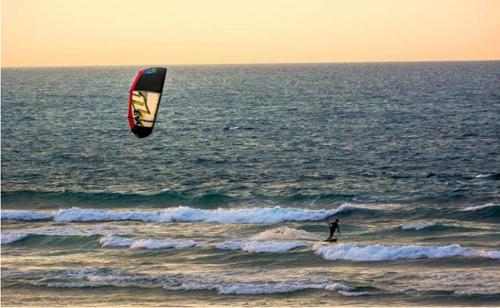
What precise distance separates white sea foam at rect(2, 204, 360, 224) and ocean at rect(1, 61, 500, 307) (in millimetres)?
102

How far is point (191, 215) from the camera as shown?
3891 centimetres

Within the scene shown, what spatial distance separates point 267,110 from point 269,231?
5716 cm

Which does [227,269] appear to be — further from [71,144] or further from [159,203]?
[71,144]

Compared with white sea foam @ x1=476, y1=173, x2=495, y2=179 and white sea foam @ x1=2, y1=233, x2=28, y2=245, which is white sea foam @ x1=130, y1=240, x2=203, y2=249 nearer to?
white sea foam @ x1=2, y1=233, x2=28, y2=245

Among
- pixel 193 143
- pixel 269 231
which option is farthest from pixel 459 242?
pixel 193 143

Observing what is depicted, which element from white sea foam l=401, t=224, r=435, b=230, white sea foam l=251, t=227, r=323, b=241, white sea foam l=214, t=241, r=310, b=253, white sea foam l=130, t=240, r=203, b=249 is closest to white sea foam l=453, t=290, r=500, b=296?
white sea foam l=214, t=241, r=310, b=253

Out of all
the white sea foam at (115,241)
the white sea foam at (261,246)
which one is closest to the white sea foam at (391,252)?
the white sea foam at (261,246)

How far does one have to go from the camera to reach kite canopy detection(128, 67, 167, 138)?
26.5m

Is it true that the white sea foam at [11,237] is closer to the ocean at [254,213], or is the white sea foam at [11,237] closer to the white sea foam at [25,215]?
the ocean at [254,213]

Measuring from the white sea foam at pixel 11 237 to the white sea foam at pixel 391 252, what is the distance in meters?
12.9

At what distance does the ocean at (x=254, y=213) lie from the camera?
87.5 ft

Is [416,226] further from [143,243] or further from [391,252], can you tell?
[143,243]

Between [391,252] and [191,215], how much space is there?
1183 cm

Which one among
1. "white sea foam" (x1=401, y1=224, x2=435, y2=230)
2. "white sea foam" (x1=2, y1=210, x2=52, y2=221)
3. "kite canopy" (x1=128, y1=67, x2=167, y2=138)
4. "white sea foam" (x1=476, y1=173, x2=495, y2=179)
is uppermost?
"kite canopy" (x1=128, y1=67, x2=167, y2=138)
